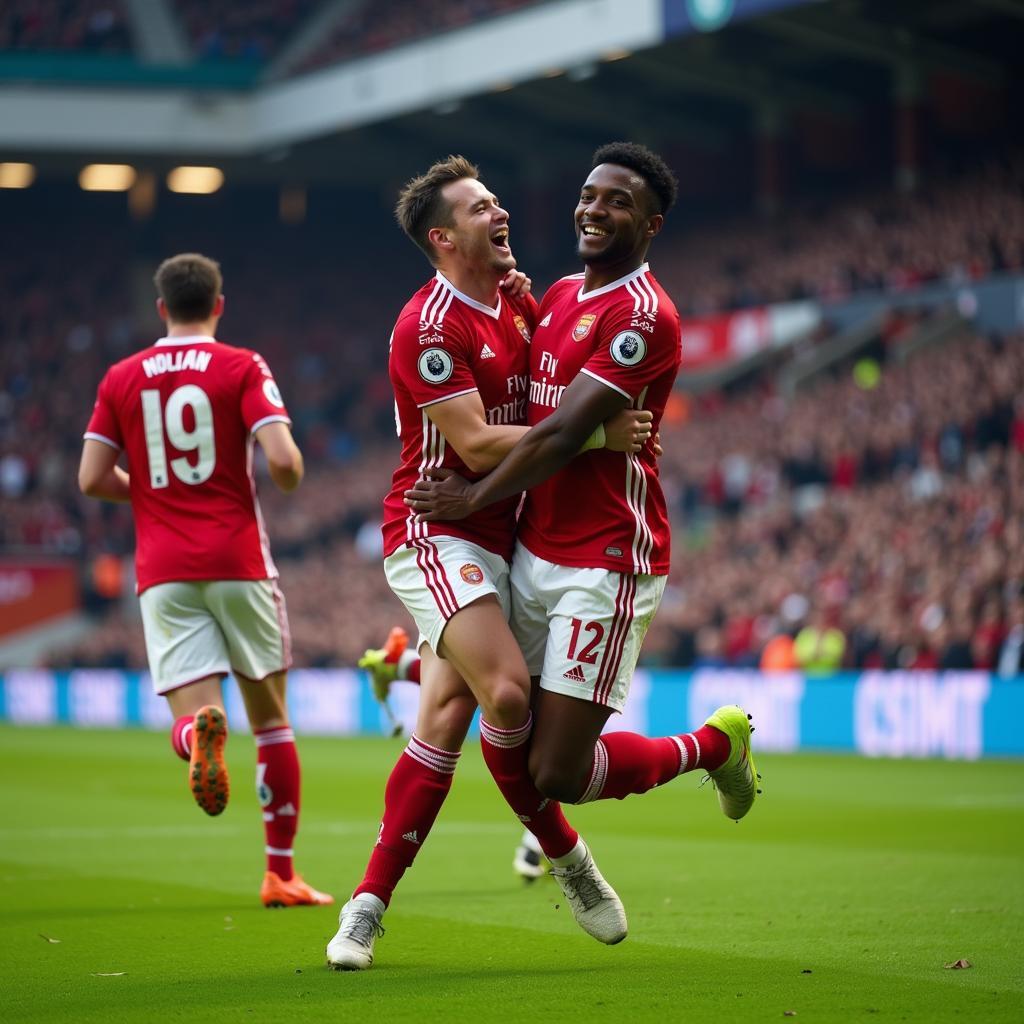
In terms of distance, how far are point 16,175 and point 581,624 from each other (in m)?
37.1

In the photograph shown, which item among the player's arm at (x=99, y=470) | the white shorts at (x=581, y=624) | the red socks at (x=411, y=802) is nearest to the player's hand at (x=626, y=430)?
the white shorts at (x=581, y=624)

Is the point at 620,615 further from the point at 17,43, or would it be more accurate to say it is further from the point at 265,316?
the point at 265,316

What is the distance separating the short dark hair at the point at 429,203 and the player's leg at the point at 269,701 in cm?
182

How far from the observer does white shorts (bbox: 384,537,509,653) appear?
5.78 meters

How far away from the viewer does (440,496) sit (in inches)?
231

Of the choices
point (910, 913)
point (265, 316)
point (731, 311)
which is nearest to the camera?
point (910, 913)

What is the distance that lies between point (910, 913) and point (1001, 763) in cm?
960

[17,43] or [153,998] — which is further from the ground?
[17,43]

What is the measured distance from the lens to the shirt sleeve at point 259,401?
729 cm

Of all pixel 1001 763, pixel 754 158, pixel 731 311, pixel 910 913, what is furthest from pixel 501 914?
pixel 754 158

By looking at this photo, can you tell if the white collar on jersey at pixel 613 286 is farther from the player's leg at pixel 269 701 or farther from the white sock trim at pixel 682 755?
the player's leg at pixel 269 701

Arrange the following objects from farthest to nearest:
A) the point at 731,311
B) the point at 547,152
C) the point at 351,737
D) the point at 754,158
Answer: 1. the point at 547,152
2. the point at 754,158
3. the point at 731,311
4. the point at 351,737

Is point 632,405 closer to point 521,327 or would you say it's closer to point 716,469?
point 521,327

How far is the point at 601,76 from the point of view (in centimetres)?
3281
